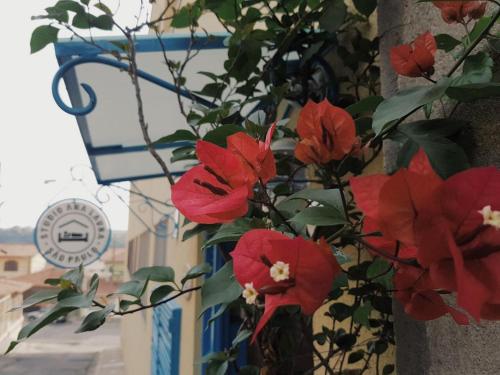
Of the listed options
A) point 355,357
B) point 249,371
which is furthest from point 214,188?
point 355,357

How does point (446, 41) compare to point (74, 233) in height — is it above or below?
above

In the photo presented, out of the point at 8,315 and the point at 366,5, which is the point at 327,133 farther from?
the point at 8,315

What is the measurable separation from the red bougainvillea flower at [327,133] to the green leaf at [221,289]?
0.12m

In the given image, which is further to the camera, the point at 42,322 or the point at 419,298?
the point at 42,322

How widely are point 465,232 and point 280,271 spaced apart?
97mm

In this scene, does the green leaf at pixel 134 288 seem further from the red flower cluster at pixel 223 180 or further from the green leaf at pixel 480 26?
the green leaf at pixel 480 26

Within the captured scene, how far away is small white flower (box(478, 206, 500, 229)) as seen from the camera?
19 centimetres

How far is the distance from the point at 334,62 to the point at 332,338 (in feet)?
2.04

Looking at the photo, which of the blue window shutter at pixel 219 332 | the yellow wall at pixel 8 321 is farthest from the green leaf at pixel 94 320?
the blue window shutter at pixel 219 332

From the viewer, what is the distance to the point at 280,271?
0.24m

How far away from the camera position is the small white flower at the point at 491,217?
188mm

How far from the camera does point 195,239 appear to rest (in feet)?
6.98

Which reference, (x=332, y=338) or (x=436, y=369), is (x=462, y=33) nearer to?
(x=436, y=369)

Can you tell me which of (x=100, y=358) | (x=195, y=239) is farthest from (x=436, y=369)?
(x=100, y=358)
